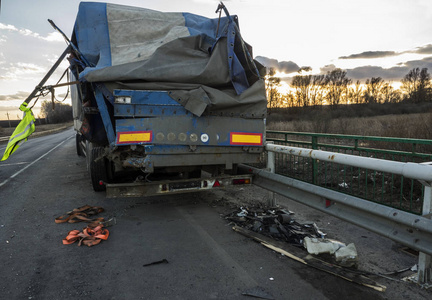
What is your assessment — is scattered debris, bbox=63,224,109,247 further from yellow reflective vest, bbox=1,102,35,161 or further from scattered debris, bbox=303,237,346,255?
scattered debris, bbox=303,237,346,255

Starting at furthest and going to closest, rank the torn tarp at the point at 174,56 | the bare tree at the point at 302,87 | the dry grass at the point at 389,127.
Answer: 1. the bare tree at the point at 302,87
2. the dry grass at the point at 389,127
3. the torn tarp at the point at 174,56

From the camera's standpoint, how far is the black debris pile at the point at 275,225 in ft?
13.2

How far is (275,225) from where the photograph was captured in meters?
4.23

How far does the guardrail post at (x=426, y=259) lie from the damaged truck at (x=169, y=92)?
2.74 meters

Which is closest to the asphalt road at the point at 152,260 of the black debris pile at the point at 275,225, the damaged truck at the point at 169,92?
the black debris pile at the point at 275,225

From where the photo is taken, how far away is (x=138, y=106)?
175 inches

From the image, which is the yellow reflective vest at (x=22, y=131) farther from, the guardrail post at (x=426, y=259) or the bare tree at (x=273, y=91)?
the bare tree at (x=273, y=91)

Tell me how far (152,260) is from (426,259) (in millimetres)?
2831

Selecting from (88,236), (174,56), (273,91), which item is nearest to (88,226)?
(88,236)

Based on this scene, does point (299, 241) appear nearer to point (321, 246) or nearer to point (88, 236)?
point (321, 246)

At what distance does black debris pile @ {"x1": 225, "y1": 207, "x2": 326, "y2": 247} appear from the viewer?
158 inches

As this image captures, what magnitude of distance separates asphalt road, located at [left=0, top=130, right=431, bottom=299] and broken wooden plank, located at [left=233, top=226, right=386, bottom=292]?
73 mm

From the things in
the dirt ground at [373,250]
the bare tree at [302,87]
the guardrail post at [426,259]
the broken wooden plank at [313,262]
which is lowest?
the dirt ground at [373,250]

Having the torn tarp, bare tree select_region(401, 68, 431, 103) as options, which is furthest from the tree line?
the torn tarp
